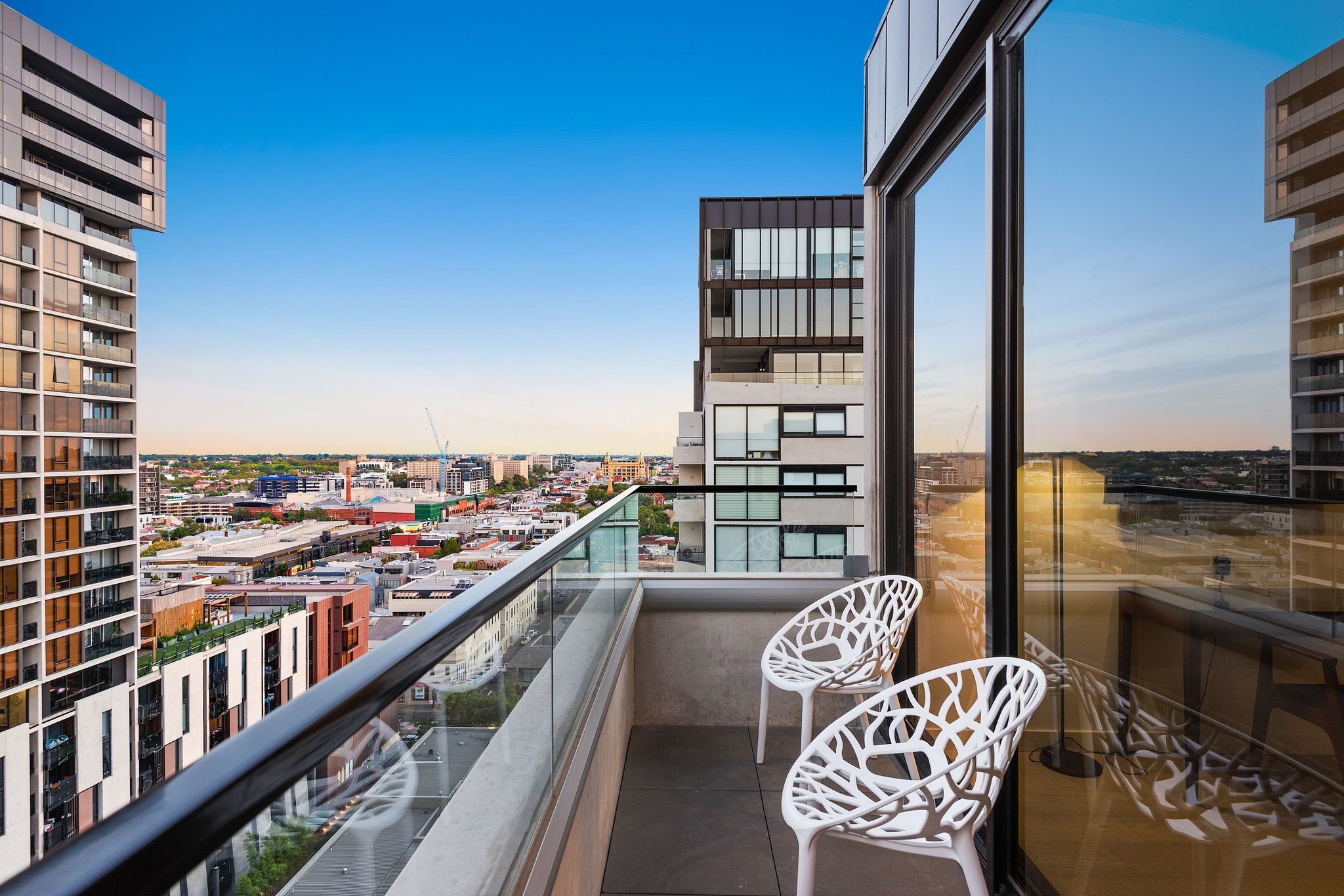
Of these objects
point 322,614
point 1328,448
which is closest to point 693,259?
point 322,614

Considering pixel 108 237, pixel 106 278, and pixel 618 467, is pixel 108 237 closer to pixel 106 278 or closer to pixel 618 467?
pixel 106 278

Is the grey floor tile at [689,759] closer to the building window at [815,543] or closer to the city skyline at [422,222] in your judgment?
the building window at [815,543]

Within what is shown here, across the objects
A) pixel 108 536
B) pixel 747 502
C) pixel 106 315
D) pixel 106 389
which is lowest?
pixel 108 536

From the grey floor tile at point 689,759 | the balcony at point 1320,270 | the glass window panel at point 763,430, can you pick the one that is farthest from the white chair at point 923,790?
the glass window panel at point 763,430

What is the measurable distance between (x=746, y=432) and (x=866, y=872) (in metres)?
12.9

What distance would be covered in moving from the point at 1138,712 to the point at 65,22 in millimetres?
55223

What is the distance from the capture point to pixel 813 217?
26.5 m

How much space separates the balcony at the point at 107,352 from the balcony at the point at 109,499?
5.31m

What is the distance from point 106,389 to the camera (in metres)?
26.9

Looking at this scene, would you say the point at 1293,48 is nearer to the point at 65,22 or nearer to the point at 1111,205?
the point at 1111,205

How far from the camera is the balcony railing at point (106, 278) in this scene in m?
25.0

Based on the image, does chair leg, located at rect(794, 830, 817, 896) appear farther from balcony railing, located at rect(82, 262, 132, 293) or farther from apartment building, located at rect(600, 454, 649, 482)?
balcony railing, located at rect(82, 262, 132, 293)

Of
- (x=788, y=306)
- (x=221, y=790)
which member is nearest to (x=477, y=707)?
(x=221, y=790)

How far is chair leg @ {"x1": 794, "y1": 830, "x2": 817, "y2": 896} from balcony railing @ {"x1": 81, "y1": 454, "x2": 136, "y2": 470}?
31712 millimetres
